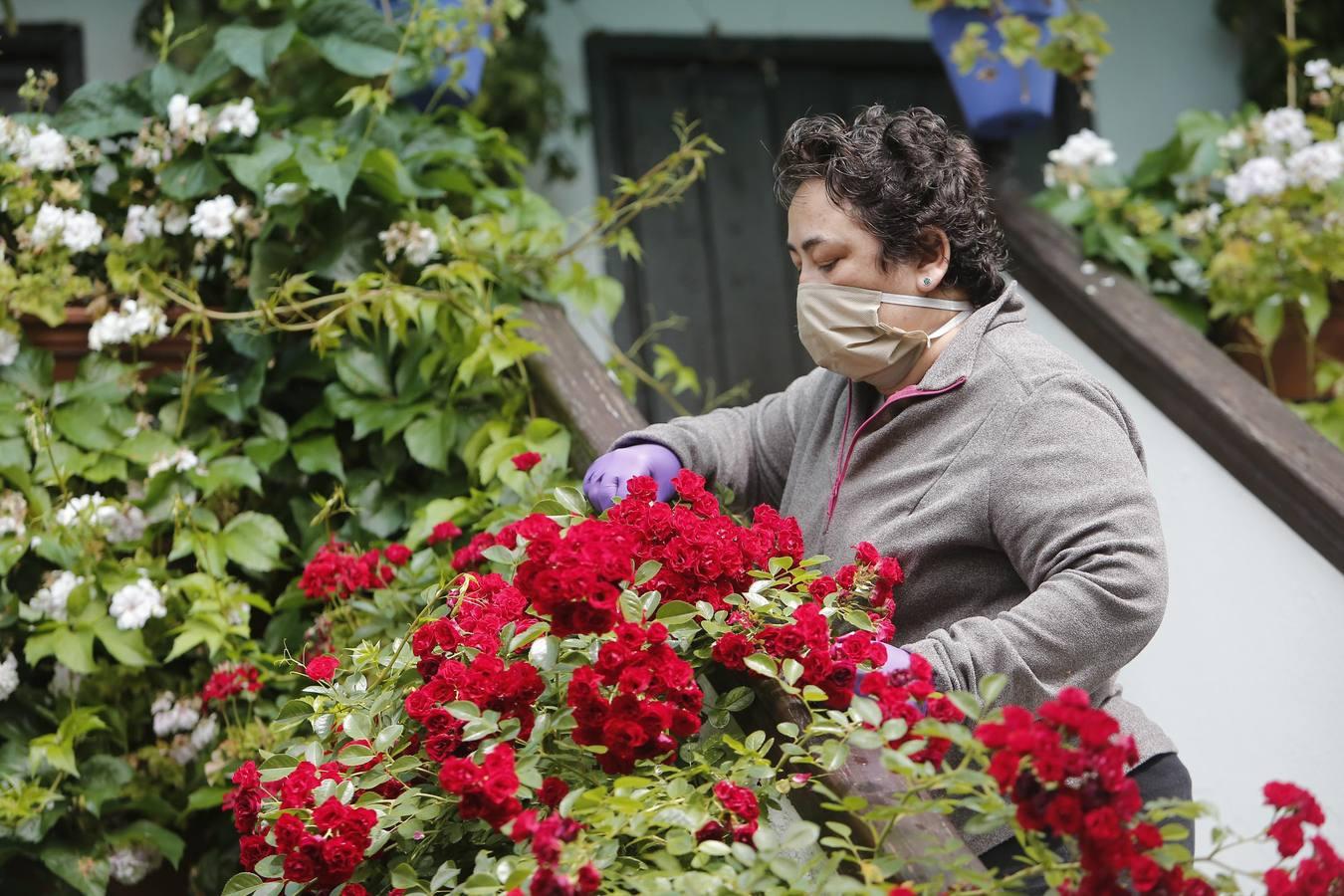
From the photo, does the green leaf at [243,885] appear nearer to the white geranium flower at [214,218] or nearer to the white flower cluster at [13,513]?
the white flower cluster at [13,513]

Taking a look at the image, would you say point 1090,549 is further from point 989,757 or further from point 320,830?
point 320,830

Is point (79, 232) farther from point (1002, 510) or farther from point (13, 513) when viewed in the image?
point (1002, 510)

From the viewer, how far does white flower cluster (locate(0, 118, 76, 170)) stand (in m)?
2.86

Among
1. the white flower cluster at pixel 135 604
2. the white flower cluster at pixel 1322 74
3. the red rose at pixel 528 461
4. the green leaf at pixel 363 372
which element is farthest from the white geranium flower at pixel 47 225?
the white flower cluster at pixel 1322 74

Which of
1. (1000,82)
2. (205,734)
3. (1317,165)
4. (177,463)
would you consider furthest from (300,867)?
(1317,165)

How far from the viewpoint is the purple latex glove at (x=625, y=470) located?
2.09 m

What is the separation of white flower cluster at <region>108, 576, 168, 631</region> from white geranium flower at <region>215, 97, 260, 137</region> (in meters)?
0.98

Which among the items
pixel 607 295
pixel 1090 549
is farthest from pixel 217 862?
pixel 1090 549

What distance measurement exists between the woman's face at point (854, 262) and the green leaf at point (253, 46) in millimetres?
1552

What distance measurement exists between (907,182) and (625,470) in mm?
589

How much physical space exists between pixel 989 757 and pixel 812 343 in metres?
0.79

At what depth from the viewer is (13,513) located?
264 centimetres

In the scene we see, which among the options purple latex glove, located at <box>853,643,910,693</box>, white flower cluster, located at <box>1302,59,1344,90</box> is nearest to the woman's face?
purple latex glove, located at <box>853,643,910,693</box>

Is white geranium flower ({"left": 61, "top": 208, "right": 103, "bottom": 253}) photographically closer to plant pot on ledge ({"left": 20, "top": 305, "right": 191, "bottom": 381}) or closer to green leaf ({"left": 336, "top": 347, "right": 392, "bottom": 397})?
plant pot on ledge ({"left": 20, "top": 305, "right": 191, "bottom": 381})
